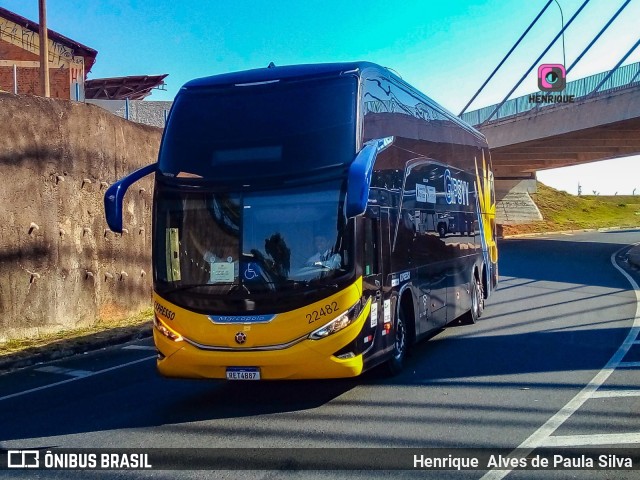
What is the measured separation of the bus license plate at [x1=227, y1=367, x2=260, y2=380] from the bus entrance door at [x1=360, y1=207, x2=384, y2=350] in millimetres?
1221

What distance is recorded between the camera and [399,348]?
922cm

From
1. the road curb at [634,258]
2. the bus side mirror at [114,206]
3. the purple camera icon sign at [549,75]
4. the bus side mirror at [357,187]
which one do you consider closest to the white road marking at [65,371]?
the bus side mirror at [114,206]

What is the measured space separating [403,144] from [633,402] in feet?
13.9

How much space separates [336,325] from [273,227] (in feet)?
4.04

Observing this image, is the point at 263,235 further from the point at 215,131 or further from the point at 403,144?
the point at 403,144

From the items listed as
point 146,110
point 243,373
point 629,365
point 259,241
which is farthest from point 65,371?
point 146,110

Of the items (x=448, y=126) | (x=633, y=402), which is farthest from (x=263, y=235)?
→ (x=448, y=126)

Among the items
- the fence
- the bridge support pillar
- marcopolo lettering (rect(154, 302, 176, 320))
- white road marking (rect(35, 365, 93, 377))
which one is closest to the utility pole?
the fence

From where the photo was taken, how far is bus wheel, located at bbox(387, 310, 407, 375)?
9.06m

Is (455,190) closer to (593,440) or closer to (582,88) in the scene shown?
(593,440)

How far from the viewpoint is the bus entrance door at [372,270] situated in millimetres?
7715

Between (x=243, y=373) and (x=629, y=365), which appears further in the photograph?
(x=629, y=365)

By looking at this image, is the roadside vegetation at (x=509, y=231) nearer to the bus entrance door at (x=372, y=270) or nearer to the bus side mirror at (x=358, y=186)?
the bus entrance door at (x=372, y=270)

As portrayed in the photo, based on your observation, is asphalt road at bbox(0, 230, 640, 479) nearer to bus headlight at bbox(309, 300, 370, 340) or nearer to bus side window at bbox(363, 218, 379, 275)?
bus headlight at bbox(309, 300, 370, 340)
